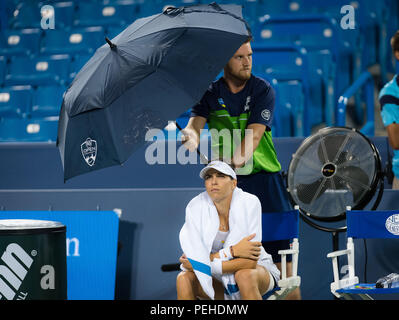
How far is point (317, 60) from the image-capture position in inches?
271

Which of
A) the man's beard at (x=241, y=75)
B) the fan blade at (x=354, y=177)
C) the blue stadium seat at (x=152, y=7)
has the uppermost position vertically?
the blue stadium seat at (x=152, y=7)

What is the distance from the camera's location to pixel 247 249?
3.56 metres

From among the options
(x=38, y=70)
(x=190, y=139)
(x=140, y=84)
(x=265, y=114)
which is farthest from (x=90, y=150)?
(x=38, y=70)

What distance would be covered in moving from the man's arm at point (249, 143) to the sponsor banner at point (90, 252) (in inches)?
60.3

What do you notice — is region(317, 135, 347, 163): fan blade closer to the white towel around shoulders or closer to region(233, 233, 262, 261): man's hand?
the white towel around shoulders

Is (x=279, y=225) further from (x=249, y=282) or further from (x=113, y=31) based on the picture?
(x=113, y=31)

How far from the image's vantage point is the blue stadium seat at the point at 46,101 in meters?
7.25

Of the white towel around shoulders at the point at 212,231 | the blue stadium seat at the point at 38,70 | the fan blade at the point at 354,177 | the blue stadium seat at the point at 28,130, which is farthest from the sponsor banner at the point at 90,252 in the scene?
the blue stadium seat at the point at 38,70

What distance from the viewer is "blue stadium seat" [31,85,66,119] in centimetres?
725

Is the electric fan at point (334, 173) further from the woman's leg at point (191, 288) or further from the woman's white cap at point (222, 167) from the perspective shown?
the woman's leg at point (191, 288)

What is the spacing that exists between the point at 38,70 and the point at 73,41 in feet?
1.72

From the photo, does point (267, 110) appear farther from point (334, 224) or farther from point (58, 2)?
point (58, 2)

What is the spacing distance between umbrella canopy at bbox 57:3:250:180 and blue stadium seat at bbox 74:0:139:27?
4256 millimetres

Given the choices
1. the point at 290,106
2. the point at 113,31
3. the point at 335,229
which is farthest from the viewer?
the point at 113,31
